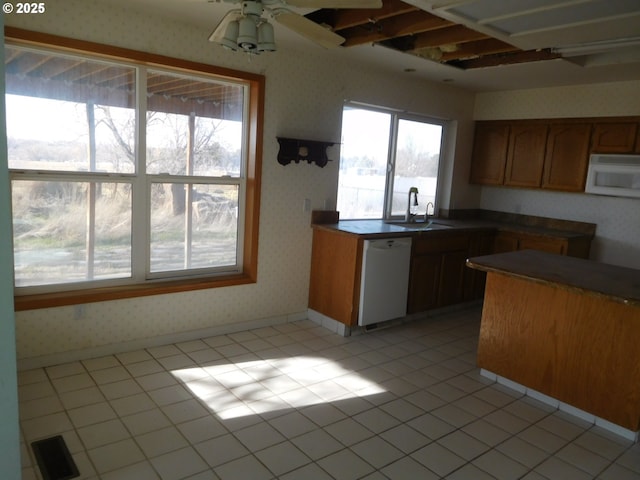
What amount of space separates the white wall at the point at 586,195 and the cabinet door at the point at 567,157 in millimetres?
162

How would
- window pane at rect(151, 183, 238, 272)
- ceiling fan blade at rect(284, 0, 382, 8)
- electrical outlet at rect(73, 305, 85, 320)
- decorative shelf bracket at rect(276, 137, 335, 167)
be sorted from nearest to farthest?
ceiling fan blade at rect(284, 0, 382, 8), electrical outlet at rect(73, 305, 85, 320), window pane at rect(151, 183, 238, 272), decorative shelf bracket at rect(276, 137, 335, 167)

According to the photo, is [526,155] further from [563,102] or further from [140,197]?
[140,197]

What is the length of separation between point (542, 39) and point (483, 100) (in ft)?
8.29

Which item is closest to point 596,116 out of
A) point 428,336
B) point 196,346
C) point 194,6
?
point 428,336

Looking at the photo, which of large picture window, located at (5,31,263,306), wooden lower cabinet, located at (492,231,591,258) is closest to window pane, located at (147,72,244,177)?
large picture window, located at (5,31,263,306)

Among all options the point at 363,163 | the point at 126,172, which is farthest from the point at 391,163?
the point at 126,172

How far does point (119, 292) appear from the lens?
3.30 m

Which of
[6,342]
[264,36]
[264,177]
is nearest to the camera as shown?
[6,342]

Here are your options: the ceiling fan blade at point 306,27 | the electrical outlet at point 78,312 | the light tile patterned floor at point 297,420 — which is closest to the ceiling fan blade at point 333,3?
the ceiling fan blade at point 306,27

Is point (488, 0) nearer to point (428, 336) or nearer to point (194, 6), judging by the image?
Result: point (194, 6)

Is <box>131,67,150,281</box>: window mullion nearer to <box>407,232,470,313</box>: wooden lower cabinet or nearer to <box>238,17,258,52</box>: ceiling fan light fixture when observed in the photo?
<box>238,17,258,52</box>: ceiling fan light fixture

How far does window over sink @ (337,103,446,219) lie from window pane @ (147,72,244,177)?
1.14 m

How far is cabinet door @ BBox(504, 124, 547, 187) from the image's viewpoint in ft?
16.8

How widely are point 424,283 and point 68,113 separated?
3.31 metres
